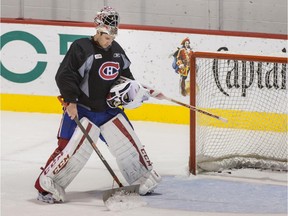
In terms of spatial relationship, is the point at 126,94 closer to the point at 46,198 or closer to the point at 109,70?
the point at 109,70

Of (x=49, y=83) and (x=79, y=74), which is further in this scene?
(x=49, y=83)

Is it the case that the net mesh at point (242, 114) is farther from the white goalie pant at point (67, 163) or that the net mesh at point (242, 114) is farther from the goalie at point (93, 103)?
the white goalie pant at point (67, 163)

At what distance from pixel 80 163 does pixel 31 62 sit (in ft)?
10.1

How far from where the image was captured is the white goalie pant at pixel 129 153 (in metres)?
4.85

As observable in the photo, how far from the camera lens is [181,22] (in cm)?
773

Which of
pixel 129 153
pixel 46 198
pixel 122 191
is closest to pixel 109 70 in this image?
pixel 129 153

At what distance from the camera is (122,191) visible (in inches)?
189

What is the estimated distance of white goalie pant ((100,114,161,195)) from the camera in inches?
191

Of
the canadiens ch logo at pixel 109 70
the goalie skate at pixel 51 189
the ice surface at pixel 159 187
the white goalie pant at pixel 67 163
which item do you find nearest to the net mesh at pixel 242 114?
the ice surface at pixel 159 187

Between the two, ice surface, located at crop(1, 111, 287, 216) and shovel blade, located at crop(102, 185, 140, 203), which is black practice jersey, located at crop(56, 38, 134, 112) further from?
ice surface, located at crop(1, 111, 287, 216)

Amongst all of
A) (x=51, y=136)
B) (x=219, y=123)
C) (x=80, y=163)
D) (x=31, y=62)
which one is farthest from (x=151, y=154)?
Answer: (x=31, y=62)

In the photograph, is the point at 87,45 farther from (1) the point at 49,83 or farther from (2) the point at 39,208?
(1) the point at 49,83

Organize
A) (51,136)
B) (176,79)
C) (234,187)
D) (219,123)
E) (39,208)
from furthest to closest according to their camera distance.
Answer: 1. (176,79)
2. (51,136)
3. (219,123)
4. (234,187)
5. (39,208)

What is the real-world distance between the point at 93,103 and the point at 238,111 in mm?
1950
